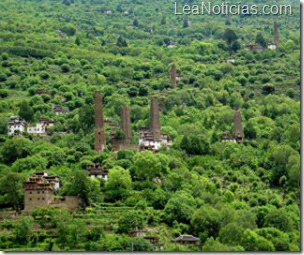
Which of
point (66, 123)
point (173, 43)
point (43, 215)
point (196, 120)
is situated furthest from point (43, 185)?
point (173, 43)

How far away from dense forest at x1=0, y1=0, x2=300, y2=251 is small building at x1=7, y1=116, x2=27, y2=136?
1.83 feet

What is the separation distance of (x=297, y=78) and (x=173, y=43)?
28573mm

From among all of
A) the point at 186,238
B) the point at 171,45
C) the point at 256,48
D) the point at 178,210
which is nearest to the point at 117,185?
the point at 178,210

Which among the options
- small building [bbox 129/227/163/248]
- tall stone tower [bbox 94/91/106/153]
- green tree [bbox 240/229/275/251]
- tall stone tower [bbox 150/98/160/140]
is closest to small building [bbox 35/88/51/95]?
tall stone tower [bbox 150/98/160/140]

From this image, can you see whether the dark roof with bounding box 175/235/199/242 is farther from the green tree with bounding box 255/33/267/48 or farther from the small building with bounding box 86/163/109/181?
the green tree with bounding box 255/33/267/48

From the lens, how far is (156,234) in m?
48.5

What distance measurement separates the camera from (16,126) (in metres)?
66.0

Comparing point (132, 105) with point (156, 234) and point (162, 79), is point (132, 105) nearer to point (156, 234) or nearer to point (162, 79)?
point (162, 79)

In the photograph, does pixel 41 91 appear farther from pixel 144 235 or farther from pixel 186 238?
pixel 186 238

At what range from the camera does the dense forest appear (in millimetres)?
48594

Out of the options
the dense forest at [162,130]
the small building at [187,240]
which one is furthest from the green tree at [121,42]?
the small building at [187,240]

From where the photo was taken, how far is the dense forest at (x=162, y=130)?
4859 centimetres

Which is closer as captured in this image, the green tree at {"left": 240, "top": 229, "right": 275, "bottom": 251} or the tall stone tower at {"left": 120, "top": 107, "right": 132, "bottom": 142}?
the green tree at {"left": 240, "top": 229, "right": 275, "bottom": 251}

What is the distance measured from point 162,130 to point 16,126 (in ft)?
32.1
